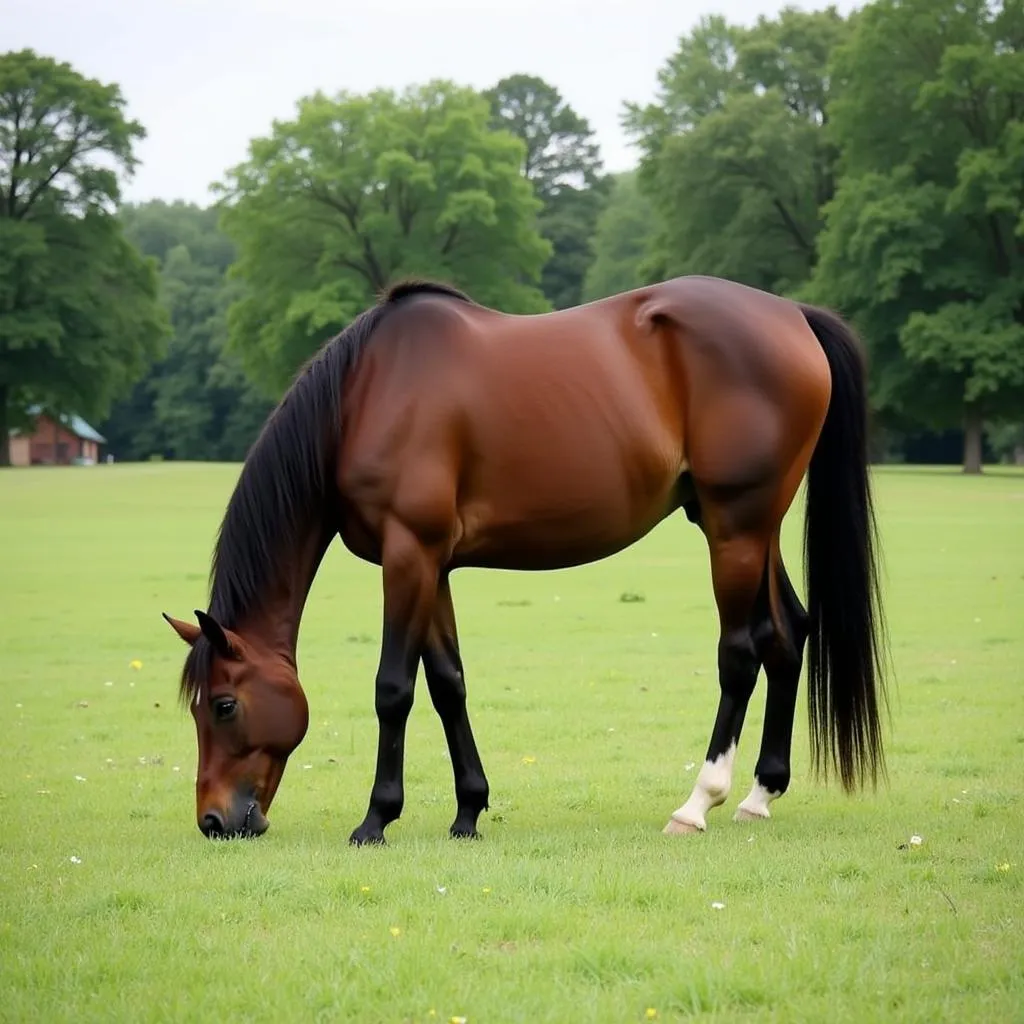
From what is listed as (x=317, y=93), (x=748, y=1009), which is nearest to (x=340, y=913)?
(x=748, y=1009)

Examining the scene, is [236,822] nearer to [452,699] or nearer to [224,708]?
[224,708]

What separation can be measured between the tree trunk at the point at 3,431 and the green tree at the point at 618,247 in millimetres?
29704

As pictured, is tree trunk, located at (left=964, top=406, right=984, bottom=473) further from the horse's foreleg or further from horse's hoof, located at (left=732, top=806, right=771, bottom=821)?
the horse's foreleg

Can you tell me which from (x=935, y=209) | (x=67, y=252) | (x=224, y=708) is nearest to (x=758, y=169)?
(x=935, y=209)

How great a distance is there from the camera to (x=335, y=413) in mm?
6441

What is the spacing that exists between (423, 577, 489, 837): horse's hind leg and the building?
8392 cm

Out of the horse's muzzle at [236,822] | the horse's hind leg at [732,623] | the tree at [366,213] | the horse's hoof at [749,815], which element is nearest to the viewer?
the horse's muzzle at [236,822]

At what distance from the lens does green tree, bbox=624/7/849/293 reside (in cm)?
5731

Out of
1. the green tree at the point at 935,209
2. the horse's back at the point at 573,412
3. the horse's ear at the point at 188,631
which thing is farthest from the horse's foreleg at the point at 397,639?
the green tree at the point at 935,209

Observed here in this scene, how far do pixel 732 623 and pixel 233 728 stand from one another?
90.8 inches

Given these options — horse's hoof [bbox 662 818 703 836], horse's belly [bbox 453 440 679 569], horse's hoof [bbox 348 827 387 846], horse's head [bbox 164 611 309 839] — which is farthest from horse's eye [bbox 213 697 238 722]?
horse's hoof [bbox 662 818 703 836]

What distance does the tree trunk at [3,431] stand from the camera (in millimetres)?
61125

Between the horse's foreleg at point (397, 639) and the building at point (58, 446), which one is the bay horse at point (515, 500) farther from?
the building at point (58, 446)

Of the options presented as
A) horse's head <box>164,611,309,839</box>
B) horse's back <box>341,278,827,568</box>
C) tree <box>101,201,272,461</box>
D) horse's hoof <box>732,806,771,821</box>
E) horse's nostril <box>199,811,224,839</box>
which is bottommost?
horse's hoof <box>732,806,771,821</box>
